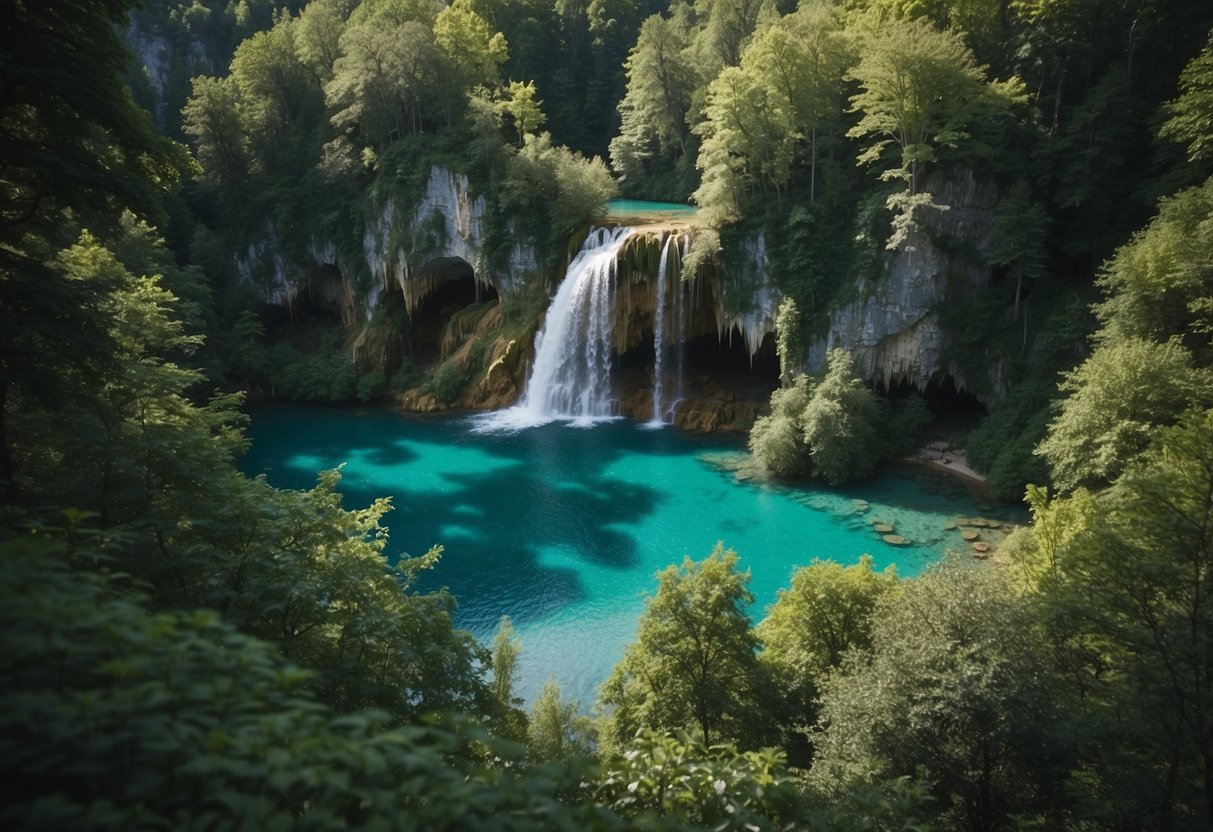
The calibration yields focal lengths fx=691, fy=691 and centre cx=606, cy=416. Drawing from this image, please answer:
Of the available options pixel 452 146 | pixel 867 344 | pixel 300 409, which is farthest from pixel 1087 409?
pixel 300 409

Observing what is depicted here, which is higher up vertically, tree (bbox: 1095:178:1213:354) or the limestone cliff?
the limestone cliff

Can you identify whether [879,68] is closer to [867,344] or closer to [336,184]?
[867,344]

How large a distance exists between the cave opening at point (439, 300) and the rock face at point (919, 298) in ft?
63.5

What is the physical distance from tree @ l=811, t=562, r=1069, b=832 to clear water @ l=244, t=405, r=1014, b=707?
7166 mm

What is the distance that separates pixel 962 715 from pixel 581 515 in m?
15.5

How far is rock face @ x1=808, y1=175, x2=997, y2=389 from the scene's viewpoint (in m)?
25.2

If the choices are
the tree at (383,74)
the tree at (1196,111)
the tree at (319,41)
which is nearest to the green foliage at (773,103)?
the tree at (1196,111)

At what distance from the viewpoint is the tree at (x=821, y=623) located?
11898 mm

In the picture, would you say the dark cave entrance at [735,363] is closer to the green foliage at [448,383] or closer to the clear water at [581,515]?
the clear water at [581,515]

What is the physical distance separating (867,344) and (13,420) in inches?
997

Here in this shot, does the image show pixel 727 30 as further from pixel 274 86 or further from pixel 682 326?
pixel 274 86

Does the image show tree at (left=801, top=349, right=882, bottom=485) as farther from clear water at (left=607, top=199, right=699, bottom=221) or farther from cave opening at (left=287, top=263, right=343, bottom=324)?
cave opening at (left=287, top=263, right=343, bottom=324)

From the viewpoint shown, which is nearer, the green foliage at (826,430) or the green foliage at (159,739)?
the green foliage at (159,739)

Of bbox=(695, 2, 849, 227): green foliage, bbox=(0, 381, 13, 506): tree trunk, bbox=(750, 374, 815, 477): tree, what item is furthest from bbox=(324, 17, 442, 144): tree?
bbox=(0, 381, 13, 506): tree trunk
